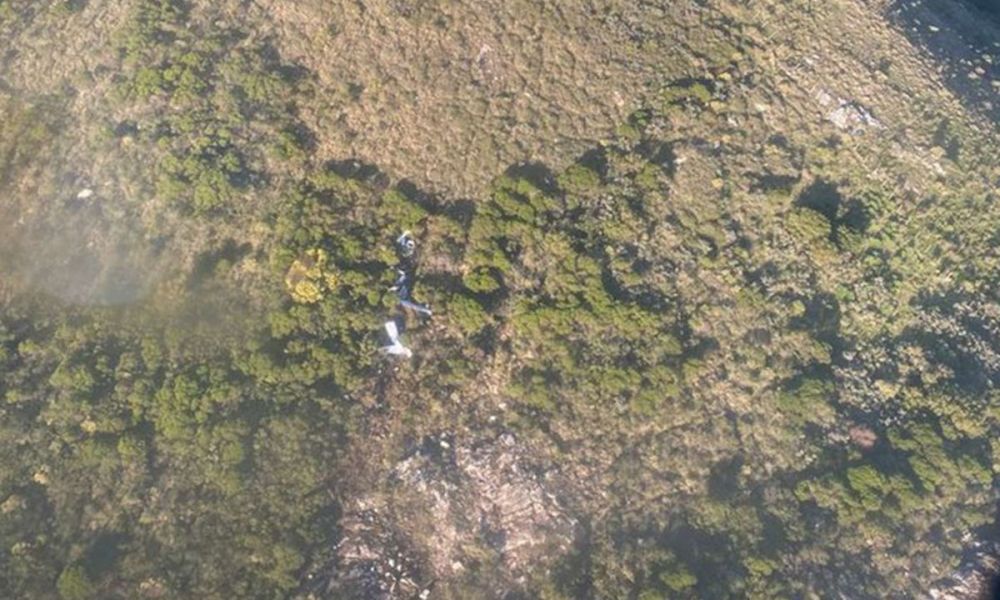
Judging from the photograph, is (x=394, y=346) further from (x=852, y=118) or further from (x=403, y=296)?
(x=852, y=118)

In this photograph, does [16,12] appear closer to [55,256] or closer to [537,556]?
[55,256]

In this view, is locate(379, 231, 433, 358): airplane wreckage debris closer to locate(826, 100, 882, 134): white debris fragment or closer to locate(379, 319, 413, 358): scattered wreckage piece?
locate(379, 319, 413, 358): scattered wreckage piece

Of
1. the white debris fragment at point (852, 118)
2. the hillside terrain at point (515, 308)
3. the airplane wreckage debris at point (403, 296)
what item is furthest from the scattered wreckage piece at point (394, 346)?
the white debris fragment at point (852, 118)

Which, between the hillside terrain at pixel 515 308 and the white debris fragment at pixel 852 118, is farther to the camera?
the white debris fragment at pixel 852 118

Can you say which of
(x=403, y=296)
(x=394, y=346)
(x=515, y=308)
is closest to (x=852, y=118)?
(x=515, y=308)

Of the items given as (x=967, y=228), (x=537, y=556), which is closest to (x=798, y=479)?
(x=537, y=556)

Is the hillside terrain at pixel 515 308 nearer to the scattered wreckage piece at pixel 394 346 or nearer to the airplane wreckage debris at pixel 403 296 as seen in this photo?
the airplane wreckage debris at pixel 403 296
